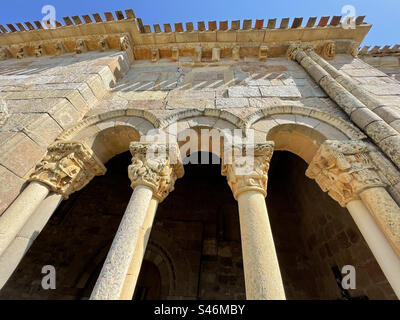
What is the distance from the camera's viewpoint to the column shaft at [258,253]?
1.76m

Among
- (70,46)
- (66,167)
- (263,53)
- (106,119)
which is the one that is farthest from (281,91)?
(70,46)

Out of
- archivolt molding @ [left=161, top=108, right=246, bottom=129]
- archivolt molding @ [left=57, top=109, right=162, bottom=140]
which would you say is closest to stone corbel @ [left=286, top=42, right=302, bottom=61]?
archivolt molding @ [left=161, top=108, right=246, bottom=129]

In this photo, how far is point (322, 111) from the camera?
3434mm

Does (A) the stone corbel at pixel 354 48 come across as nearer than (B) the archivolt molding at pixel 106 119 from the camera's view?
No

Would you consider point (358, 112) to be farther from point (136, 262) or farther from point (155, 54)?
point (155, 54)

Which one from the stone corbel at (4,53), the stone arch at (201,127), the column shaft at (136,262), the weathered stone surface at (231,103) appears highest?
the stone corbel at (4,53)

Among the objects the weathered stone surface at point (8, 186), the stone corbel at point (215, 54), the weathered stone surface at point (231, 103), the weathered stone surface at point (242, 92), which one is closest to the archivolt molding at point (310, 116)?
the weathered stone surface at point (231, 103)

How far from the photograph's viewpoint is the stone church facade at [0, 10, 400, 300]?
94.5 inches

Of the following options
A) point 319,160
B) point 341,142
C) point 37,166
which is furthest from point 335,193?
point 37,166

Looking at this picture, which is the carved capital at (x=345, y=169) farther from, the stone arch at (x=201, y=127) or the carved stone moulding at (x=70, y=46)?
the carved stone moulding at (x=70, y=46)

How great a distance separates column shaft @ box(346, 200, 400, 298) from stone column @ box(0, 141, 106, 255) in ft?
12.0

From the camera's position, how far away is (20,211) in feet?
7.93

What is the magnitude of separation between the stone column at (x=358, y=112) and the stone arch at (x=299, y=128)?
0.57ft

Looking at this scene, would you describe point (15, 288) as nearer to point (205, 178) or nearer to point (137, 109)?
point (137, 109)
